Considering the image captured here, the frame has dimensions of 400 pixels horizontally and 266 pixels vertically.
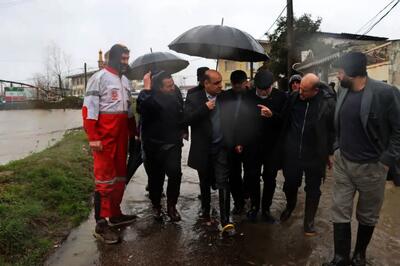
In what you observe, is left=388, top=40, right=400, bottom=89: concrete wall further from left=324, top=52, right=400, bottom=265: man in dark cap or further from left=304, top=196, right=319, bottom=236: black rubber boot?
left=324, top=52, right=400, bottom=265: man in dark cap

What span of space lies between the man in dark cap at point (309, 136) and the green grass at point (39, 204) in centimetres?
270

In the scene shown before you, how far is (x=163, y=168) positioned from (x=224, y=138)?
2.89 ft

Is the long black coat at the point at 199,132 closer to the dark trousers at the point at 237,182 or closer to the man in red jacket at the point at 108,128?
the dark trousers at the point at 237,182

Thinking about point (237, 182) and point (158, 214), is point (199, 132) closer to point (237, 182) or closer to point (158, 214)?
point (237, 182)

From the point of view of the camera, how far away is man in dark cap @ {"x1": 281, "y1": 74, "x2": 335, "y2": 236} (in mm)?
4348

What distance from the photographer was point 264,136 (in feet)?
15.8

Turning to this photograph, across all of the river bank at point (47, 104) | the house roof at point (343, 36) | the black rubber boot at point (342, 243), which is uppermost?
the house roof at point (343, 36)

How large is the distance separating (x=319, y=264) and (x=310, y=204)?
903 millimetres

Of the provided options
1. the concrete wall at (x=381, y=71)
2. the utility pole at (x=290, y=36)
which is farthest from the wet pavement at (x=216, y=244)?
the utility pole at (x=290, y=36)

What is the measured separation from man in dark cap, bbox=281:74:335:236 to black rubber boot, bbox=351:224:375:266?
76 centimetres

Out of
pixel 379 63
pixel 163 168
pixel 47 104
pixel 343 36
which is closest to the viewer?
pixel 163 168

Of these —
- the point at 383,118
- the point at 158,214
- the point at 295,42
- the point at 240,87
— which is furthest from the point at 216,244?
the point at 295,42

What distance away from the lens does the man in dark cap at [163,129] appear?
15.2ft

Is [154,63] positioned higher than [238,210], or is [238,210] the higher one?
[154,63]
